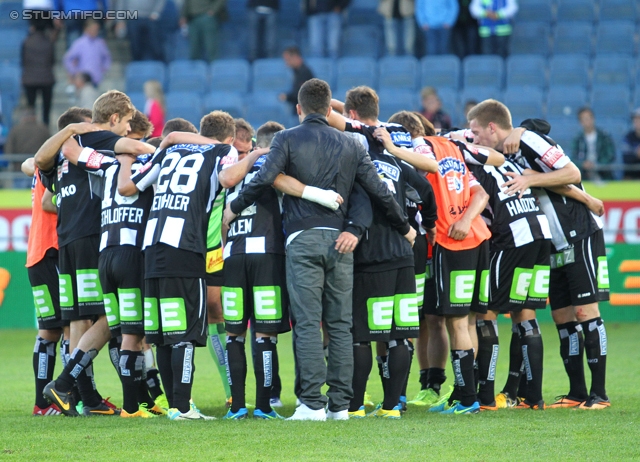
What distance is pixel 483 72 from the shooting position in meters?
17.8

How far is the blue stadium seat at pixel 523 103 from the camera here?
1692 centimetres

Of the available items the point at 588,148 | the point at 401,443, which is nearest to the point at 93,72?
the point at 588,148

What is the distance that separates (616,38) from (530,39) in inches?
62.6

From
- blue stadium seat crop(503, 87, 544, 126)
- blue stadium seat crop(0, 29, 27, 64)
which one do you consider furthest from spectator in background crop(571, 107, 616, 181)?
blue stadium seat crop(0, 29, 27, 64)

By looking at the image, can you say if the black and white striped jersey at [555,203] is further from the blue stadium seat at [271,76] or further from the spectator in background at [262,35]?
the spectator in background at [262,35]

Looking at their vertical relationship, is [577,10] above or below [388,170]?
above

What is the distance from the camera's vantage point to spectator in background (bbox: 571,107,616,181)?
590 inches

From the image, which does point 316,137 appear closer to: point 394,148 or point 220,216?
point 394,148

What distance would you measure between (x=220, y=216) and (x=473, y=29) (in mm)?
11491

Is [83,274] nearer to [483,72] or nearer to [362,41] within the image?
[483,72]

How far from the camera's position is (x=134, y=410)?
7.50 m

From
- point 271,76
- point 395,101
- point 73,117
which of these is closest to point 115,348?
point 73,117

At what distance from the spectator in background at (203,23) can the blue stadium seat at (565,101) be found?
6.47 metres

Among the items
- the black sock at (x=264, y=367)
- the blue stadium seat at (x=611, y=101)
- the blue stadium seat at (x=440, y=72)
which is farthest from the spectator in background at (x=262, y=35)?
the black sock at (x=264, y=367)
